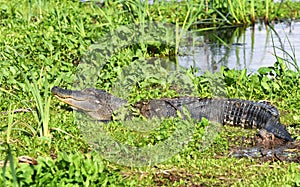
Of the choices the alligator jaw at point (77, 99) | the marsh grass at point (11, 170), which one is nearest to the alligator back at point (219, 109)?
the alligator jaw at point (77, 99)

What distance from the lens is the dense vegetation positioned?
14.3ft

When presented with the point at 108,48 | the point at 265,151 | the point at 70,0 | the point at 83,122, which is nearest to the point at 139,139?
the point at 83,122

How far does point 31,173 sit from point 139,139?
2.00m

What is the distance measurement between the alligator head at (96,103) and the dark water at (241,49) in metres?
1.64

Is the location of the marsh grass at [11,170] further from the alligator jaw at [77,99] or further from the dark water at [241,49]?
the dark water at [241,49]

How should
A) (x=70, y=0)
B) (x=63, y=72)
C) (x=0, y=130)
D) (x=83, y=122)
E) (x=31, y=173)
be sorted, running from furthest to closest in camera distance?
(x=70, y=0), (x=63, y=72), (x=83, y=122), (x=0, y=130), (x=31, y=173)

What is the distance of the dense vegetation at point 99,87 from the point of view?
436cm

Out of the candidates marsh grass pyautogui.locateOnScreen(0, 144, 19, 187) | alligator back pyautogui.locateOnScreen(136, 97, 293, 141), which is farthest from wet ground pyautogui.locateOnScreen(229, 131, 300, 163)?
marsh grass pyautogui.locateOnScreen(0, 144, 19, 187)

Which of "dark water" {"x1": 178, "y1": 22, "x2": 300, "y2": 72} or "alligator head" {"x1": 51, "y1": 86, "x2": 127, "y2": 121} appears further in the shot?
"dark water" {"x1": 178, "y1": 22, "x2": 300, "y2": 72}

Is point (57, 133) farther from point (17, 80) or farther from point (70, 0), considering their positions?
point (70, 0)

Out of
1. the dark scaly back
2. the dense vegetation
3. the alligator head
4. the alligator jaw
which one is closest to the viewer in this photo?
the dense vegetation

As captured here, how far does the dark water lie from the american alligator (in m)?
1.44

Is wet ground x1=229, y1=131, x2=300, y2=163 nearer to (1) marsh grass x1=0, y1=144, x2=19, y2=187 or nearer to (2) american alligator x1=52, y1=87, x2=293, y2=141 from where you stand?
(2) american alligator x1=52, y1=87, x2=293, y2=141

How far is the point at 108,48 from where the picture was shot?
795 cm
